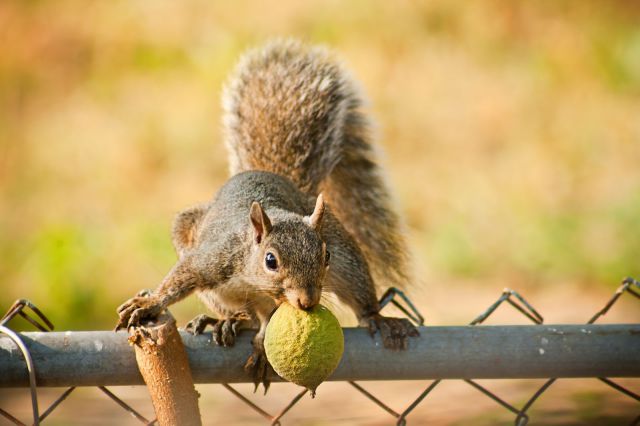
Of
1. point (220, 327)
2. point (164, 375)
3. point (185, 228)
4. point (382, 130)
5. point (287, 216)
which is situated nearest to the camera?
point (164, 375)

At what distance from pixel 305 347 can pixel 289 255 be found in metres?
0.27

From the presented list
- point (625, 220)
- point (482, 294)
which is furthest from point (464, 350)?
point (625, 220)

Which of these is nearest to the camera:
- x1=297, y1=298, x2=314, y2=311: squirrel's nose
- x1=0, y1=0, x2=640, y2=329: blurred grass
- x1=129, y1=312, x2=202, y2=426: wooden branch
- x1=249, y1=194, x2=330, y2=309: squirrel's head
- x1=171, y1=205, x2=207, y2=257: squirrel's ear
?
x1=129, y1=312, x2=202, y2=426: wooden branch

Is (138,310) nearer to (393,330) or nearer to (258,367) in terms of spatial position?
(258,367)

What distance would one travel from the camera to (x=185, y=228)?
4.58 ft

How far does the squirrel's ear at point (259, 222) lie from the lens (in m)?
1.07

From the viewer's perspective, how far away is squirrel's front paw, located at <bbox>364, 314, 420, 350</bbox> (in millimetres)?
821

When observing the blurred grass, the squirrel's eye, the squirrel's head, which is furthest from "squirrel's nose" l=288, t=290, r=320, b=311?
the blurred grass

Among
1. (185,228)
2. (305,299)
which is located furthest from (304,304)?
(185,228)

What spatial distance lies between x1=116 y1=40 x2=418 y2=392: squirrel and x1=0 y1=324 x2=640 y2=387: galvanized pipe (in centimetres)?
4

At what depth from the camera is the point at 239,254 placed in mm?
1178

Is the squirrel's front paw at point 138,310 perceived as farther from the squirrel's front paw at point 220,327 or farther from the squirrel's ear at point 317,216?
the squirrel's ear at point 317,216

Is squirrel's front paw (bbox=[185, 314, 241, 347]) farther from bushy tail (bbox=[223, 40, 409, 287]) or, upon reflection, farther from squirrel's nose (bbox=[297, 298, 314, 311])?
bushy tail (bbox=[223, 40, 409, 287])

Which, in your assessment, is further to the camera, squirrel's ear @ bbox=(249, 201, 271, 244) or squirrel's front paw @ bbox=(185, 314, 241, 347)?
squirrel's ear @ bbox=(249, 201, 271, 244)
